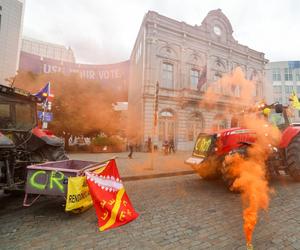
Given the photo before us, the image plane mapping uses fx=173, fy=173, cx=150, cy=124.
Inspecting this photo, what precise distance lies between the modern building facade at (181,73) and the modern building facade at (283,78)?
2900cm

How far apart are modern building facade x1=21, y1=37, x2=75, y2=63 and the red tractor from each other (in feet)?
273

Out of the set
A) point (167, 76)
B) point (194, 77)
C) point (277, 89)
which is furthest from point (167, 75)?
point (277, 89)

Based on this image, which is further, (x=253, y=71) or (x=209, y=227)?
(x=253, y=71)

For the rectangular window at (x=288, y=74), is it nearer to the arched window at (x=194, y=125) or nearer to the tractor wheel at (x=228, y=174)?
the arched window at (x=194, y=125)

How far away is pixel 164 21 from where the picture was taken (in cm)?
1977

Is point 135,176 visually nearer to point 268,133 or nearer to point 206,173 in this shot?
point 206,173

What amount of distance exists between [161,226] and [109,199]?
3.49 ft

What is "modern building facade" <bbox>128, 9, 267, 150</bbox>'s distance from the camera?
19.0 meters

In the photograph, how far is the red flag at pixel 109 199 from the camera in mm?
3074

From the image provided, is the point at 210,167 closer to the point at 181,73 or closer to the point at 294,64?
the point at 181,73

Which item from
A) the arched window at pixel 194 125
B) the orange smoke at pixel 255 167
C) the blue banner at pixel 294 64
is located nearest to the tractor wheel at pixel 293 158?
the orange smoke at pixel 255 167

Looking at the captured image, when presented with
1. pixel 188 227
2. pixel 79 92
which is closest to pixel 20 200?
pixel 188 227

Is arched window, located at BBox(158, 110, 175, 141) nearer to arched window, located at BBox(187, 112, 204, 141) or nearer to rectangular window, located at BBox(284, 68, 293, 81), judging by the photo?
arched window, located at BBox(187, 112, 204, 141)

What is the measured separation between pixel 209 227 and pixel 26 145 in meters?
4.84
